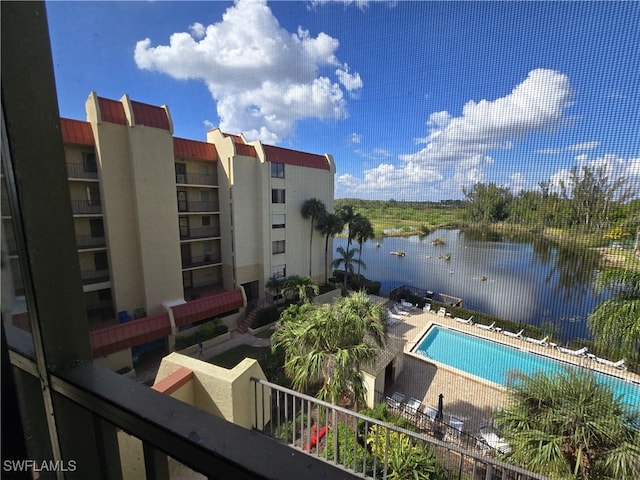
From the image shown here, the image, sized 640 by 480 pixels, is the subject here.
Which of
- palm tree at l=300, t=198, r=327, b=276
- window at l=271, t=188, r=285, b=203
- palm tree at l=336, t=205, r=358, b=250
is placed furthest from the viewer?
palm tree at l=336, t=205, r=358, b=250

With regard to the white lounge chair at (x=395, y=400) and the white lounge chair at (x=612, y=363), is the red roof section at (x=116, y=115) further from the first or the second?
the white lounge chair at (x=612, y=363)

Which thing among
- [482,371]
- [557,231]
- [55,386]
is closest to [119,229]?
[55,386]

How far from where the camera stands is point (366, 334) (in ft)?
10.7

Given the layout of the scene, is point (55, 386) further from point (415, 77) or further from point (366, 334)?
point (366, 334)

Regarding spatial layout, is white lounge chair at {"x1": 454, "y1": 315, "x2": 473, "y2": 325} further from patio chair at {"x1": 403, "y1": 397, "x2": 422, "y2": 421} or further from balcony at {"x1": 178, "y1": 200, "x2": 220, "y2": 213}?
balcony at {"x1": 178, "y1": 200, "x2": 220, "y2": 213}

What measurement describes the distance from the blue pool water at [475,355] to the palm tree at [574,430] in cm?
72

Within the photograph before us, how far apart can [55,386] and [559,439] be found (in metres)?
3.16

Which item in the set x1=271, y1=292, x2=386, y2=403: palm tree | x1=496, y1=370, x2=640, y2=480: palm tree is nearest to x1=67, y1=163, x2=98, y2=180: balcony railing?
x1=271, y1=292, x2=386, y2=403: palm tree

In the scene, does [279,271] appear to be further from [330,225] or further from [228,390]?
[228,390]

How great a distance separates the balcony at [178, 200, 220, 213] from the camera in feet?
20.0

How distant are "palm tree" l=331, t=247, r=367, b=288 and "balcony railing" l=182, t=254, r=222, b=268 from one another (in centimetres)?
374

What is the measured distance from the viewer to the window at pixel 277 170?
24.5 feet

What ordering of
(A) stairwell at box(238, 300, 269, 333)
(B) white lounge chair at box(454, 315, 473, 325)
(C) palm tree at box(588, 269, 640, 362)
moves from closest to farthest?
(C) palm tree at box(588, 269, 640, 362) → (A) stairwell at box(238, 300, 269, 333) → (B) white lounge chair at box(454, 315, 473, 325)

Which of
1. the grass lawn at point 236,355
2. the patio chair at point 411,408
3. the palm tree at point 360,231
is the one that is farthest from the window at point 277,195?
the patio chair at point 411,408
